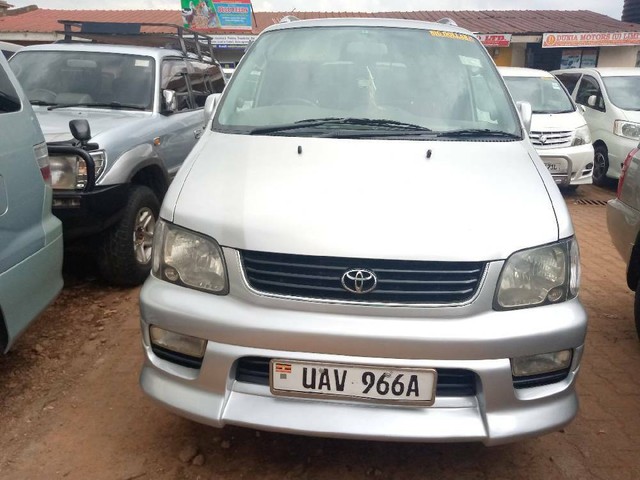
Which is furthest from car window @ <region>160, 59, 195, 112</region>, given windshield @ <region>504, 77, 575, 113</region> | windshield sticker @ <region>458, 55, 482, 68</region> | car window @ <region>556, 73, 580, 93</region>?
car window @ <region>556, 73, 580, 93</region>

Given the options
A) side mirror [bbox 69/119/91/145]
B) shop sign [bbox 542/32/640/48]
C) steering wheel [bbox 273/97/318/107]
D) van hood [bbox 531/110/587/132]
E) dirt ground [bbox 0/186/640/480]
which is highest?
steering wheel [bbox 273/97/318/107]

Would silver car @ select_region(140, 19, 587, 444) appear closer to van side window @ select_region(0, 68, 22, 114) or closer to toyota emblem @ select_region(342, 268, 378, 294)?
toyota emblem @ select_region(342, 268, 378, 294)

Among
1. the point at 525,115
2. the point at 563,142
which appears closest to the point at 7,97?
the point at 525,115

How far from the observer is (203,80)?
Answer: 6527 mm

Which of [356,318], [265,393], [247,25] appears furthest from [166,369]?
[247,25]

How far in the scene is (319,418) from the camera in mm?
1979

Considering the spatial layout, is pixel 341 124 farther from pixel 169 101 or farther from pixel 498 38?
pixel 498 38

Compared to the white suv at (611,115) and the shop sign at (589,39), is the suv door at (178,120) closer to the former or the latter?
the white suv at (611,115)

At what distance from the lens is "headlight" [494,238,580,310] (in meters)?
Answer: 2.03

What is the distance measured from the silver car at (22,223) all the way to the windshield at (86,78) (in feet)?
6.33

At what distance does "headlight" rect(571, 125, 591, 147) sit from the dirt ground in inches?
204

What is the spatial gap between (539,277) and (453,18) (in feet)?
63.7

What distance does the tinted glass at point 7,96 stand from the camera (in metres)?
2.77

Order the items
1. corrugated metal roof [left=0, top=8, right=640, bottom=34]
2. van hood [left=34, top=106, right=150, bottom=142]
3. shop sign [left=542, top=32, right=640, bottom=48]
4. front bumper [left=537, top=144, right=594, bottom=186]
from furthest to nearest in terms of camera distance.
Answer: corrugated metal roof [left=0, top=8, right=640, bottom=34]
shop sign [left=542, top=32, right=640, bottom=48]
front bumper [left=537, top=144, right=594, bottom=186]
van hood [left=34, top=106, right=150, bottom=142]
